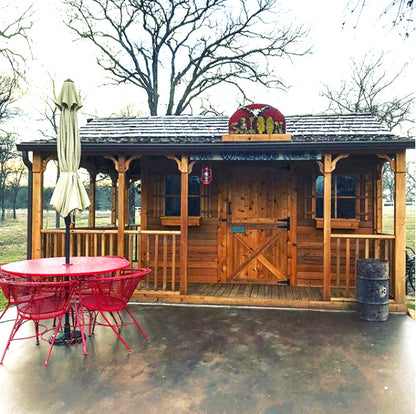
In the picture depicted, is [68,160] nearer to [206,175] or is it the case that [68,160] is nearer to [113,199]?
[206,175]

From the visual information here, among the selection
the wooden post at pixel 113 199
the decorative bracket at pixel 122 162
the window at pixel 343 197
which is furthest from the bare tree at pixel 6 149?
the window at pixel 343 197

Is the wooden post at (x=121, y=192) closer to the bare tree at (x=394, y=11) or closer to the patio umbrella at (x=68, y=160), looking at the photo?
the patio umbrella at (x=68, y=160)

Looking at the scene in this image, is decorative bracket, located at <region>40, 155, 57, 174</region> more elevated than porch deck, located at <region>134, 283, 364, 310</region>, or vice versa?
decorative bracket, located at <region>40, 155, 57, 174</region>

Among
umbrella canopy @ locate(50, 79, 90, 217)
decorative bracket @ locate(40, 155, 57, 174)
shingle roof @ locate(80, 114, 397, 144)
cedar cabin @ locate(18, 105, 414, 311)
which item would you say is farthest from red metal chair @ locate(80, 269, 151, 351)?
shingle roof @ locate(80, 114, 397, 144)

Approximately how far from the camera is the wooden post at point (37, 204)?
556cm

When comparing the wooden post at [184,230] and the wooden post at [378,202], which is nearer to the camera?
the wooden post at [184,230]

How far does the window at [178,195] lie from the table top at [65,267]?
232 cm

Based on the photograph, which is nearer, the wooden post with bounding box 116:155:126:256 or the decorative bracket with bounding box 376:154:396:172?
the decorative bracket with bounding box 376:154:396:172

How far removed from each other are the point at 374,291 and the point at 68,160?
13.2 ft

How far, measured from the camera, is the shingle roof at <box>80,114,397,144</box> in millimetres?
6305

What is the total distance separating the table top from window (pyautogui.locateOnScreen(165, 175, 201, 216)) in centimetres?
232

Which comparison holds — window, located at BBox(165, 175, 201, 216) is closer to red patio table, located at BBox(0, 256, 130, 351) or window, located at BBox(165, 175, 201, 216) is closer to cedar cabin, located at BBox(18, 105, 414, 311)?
cedar cabin, located at BBox(18, 105, 414, 311)

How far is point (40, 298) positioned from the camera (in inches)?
142

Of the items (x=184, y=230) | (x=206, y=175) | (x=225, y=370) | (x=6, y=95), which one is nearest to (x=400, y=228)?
(x=206, y=175)
